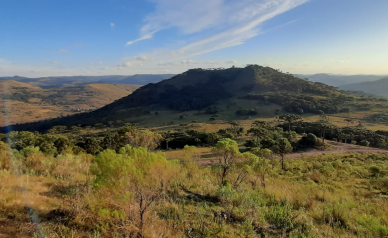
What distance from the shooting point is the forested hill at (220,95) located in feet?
306

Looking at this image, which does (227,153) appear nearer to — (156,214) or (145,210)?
(156,214)

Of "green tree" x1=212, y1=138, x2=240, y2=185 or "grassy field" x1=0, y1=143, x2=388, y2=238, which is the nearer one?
"grassy field" x1=0, y1=143, x2=388, y2=238

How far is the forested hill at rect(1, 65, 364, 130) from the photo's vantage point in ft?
306

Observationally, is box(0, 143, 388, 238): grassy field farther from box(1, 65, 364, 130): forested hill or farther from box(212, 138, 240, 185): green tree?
box(1, 65, 364, 130): forested hill

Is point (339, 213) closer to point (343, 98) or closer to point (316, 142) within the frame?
point (316, 142)

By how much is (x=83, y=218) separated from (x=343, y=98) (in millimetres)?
117412

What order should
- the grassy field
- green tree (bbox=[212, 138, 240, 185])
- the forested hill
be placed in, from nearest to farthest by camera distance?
1. the grassy field
2. green tree (bbox=[212, 138, 240, 185])
3. the forested hill

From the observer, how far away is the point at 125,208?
4.12 metres

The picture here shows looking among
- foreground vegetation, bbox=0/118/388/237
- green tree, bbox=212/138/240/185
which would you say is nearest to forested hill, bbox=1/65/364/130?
green tree, bbox=212/138/240/185

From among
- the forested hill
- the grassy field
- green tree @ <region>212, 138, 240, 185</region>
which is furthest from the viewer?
the forested hill

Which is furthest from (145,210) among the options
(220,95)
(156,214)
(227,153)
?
(220,95)

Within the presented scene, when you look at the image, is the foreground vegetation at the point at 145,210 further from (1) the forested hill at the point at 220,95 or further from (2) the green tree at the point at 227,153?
(1) the forested hill at the point at 220,95

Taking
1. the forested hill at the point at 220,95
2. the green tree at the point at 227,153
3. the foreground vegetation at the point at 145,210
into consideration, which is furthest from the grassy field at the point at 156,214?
the forested hill at the point at 220,95

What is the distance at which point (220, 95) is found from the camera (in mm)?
127125
